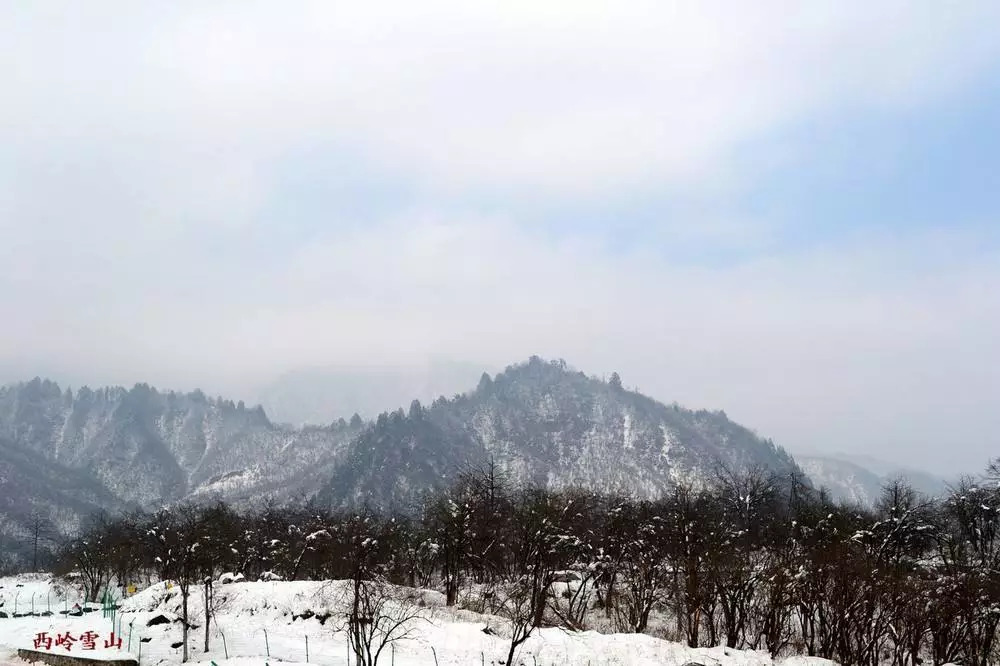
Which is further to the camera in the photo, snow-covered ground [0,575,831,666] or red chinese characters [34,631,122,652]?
red chinese characters [34,631,122,652]

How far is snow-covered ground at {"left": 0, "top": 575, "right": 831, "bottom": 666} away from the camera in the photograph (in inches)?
1551

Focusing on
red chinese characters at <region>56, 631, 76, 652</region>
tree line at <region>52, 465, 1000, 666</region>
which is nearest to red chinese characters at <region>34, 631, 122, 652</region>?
red chinese characters at <region>56, 631, 76, 652</region>

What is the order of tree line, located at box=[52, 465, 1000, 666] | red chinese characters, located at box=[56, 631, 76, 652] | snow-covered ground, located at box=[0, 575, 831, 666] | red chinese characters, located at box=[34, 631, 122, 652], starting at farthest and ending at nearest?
red chinese characters, located at box=[56, 631, 76, 652] < red chinese characters, located at box=[34, 631, 122, 652] < tree line, located at box=[52, 465, 1000, 666] < snow-covered ground, located at box=[0, 575, 831, 666]

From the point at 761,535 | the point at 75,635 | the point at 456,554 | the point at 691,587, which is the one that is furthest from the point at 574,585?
the point at 75,635

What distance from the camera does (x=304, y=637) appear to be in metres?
48.8

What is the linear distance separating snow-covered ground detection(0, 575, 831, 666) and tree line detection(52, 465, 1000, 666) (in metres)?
2.20

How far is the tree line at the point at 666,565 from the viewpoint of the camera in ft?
130

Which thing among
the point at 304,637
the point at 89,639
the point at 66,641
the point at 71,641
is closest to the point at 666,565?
the point at 304,637

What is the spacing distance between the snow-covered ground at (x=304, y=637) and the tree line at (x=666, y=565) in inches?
86.7

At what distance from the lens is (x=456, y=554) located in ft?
211

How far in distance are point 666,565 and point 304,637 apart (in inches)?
1237

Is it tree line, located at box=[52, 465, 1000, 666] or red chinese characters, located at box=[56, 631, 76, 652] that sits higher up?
tree line, located at box=[52, 465, 1000, 666]

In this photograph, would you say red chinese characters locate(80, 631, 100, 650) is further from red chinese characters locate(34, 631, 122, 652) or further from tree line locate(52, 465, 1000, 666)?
tree line locate(52, 465, 1000, 666)

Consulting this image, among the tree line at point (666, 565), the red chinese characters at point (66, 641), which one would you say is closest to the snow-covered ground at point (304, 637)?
the red chinese characters at point (66, 641)
